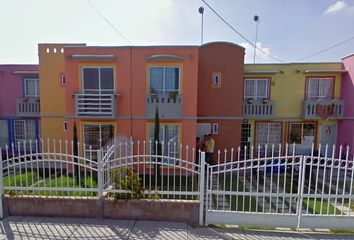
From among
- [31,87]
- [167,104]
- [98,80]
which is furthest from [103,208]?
[31,87]

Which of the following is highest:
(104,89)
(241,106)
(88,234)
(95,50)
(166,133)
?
(95,50)

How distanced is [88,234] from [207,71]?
9746 mm

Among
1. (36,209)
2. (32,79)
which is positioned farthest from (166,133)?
(32,79)

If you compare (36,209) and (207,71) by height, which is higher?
(207,71)

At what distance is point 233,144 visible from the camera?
12.6 meters

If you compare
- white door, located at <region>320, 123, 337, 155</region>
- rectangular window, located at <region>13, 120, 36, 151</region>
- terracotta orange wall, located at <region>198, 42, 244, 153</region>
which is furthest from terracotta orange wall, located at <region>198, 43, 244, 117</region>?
rectangular window, located at <region>13, 120, 36, 151</region>

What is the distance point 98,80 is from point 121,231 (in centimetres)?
814

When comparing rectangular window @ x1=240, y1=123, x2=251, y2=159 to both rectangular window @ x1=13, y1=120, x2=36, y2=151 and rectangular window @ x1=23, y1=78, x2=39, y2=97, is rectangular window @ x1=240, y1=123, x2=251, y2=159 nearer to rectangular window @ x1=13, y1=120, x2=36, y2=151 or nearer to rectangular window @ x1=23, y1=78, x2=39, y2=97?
rectangular window @ x1=23, y1=78, x2=39, y2=97

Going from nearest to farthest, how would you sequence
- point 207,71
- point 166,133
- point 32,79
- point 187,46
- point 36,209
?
point 36,209, point 187,46, point 166,133, point 207,71, point 32,79

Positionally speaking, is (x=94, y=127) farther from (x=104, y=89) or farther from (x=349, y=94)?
(x=349, y=94)

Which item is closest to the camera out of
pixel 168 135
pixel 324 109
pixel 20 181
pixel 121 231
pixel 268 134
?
pixel 121 231

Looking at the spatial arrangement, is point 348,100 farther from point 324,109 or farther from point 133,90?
point 133,90

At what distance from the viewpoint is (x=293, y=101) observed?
1329 centimetres

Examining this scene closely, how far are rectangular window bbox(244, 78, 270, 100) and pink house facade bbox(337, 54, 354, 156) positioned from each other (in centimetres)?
416
